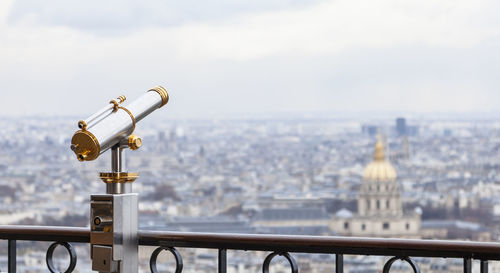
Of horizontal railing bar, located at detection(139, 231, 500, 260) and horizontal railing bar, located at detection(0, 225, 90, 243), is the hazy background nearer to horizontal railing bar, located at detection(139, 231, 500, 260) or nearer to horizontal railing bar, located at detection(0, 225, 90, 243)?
horizontal railing bar, located at detection(0, 225, 90, 243)

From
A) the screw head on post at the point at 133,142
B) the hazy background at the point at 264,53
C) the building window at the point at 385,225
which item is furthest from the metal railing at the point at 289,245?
the hazy background at the point at 264,53

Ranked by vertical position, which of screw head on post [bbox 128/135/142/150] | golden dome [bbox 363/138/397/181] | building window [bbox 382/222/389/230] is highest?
screw head on post [bbox 128/135/142/150]

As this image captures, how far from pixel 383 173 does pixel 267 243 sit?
2306cm

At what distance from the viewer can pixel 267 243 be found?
1623 millimetres

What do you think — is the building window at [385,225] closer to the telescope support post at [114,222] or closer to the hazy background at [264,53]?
the hazy background at [264,53]

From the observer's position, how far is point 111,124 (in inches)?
64.4

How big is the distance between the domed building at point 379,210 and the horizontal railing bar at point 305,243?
1986cm

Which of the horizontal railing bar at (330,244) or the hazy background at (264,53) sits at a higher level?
the hazy background at (264,53)

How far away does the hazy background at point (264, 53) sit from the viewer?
25.8 metres

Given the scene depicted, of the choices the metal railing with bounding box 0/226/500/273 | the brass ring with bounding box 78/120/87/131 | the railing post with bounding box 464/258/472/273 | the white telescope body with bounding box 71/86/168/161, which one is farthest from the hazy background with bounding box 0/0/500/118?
the railing post with bounding box 464/258/472/273

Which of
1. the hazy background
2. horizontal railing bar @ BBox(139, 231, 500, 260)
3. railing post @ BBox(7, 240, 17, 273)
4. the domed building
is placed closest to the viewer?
horizontal railing bar @ BBox(139, 231, 500, 260)

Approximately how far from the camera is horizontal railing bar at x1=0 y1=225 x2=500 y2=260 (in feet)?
4.91

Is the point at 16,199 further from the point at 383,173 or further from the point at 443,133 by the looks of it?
the point at 443,133

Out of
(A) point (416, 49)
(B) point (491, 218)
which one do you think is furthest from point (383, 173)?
(A) point (416, 49)
